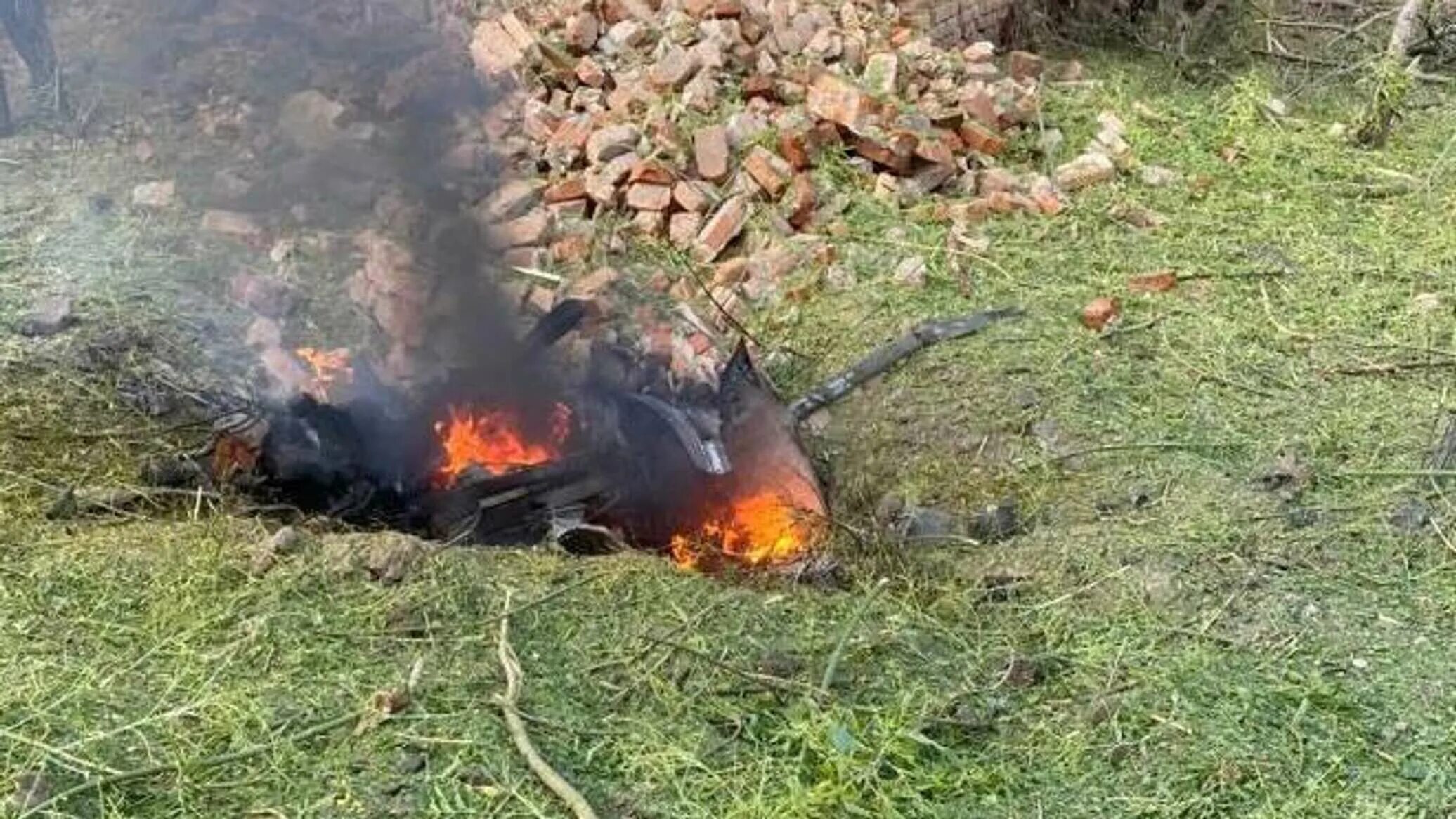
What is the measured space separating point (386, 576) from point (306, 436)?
1.04 metres

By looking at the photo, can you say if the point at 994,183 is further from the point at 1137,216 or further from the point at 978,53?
the point at 978,53

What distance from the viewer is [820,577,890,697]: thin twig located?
3217mm

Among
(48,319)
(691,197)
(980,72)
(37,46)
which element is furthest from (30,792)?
(980,72)

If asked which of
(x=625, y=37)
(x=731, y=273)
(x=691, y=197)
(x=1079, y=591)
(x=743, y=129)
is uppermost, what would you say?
(x=1079, y=591)

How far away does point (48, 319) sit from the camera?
5.02m

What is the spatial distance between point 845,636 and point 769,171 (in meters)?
3.28

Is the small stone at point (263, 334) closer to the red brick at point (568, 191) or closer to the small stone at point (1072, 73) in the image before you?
the red brick at point (568, 191)

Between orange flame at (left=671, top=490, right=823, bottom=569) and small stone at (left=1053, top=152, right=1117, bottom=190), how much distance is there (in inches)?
111

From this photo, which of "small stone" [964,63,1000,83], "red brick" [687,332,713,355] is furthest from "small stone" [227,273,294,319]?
"small stone" [964,63,1000,83]

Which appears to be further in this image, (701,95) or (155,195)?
(701,95)

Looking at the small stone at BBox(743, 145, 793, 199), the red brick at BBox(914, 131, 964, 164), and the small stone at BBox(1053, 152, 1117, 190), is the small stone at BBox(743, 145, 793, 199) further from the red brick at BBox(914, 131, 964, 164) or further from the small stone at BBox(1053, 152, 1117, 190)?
the small stone at BBox(1053, 152, 1117, 190)

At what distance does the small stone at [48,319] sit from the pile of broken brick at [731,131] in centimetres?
168

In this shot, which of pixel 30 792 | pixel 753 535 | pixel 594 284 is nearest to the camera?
pixel 30 792

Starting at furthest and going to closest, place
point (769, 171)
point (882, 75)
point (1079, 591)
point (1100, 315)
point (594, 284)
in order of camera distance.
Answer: point (882, 75)
point (769, 171)
point (594, 284)
point (1100, 315)
point (1079, 591)
